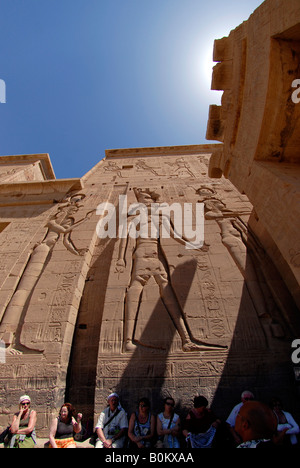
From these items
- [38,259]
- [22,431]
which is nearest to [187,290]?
[22,431]

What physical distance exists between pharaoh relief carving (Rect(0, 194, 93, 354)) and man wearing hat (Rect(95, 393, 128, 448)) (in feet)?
6.53

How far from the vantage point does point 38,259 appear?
18.1ft

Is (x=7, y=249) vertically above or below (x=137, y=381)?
above

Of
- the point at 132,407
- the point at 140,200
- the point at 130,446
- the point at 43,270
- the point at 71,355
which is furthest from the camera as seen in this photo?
the point at 140,200

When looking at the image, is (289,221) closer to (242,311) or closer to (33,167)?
(242,311)

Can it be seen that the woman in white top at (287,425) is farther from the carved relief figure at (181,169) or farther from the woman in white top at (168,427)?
the carved relief figure at (181,169)

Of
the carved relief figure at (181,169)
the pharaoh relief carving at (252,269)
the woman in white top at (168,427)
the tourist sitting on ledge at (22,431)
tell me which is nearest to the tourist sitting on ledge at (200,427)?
the woman in white top at (168,427)

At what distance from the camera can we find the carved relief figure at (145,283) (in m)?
3.82

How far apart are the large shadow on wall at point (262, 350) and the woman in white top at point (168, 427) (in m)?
0.74

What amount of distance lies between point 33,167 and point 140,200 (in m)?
9.20

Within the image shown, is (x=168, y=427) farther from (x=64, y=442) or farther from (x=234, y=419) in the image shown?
(x=64, y=442)

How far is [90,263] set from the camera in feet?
19.1

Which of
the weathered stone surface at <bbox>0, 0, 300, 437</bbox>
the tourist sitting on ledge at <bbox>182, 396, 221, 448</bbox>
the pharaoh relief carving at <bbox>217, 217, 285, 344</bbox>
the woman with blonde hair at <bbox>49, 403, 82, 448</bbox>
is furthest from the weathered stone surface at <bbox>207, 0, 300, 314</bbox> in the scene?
the woman with blonde hair at <bbox>49, 403, 82, 448</bbox>

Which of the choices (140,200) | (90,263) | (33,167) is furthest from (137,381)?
(33,167)
